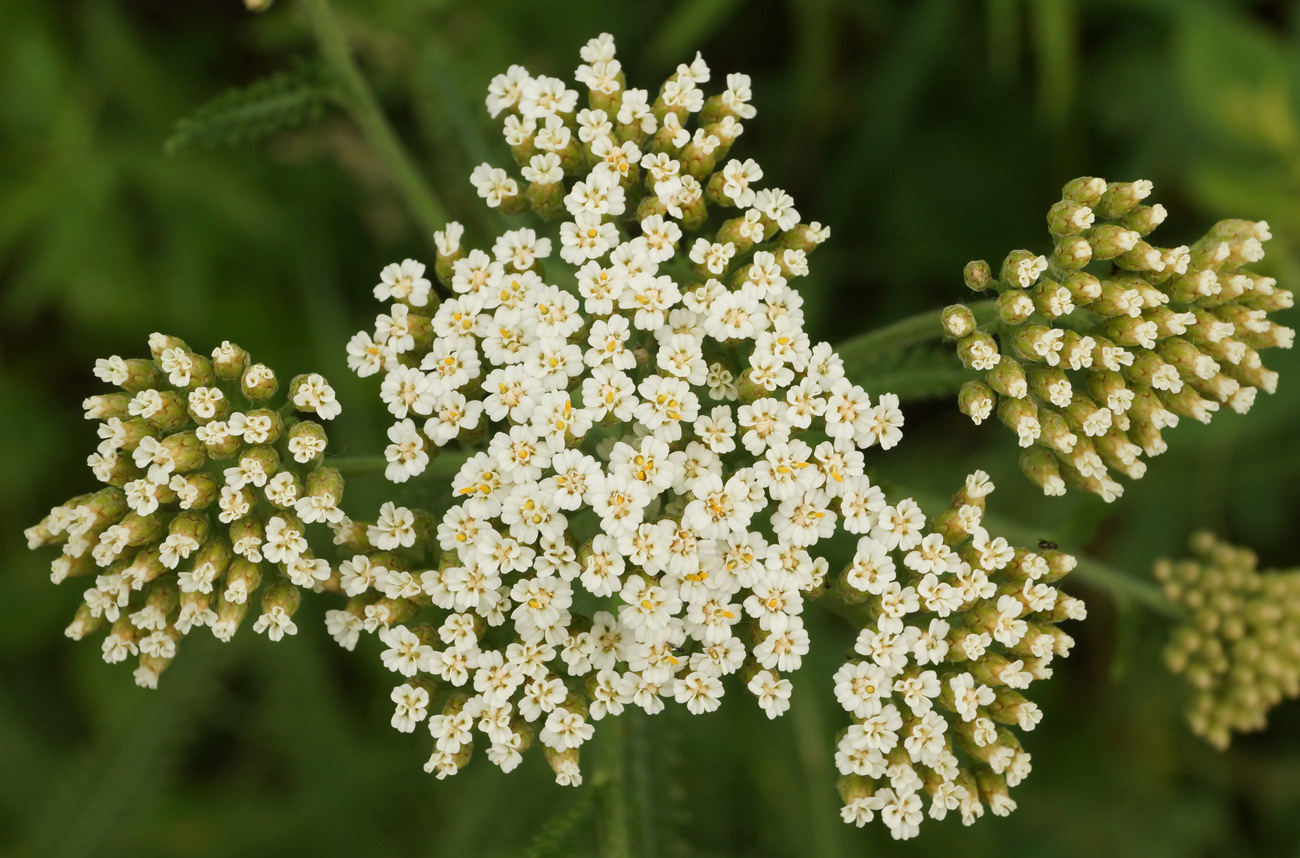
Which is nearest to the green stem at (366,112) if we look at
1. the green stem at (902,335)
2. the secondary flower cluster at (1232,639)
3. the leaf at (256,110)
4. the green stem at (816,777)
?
the leaf at (256,110)

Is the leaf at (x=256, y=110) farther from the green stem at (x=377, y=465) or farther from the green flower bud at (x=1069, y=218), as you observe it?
the green flower bud at (x=1069, y=218)

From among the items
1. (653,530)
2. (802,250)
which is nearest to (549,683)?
(653,530)

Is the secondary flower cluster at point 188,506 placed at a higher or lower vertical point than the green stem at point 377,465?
lower

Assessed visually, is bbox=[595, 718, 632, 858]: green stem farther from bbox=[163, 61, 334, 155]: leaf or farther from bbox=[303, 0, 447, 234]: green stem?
bbox=[163, 61, 334, 155]: leaf

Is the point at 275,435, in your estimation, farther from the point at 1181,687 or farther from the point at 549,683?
the point at 1181,687

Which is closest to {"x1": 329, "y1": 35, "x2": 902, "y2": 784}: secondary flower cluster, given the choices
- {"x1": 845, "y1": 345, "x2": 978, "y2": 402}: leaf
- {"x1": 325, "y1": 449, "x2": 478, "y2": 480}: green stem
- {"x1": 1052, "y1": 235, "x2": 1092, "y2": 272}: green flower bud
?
{"x1": 325, "y1": 449, "x2": 478, "y2": 480}: green stem
